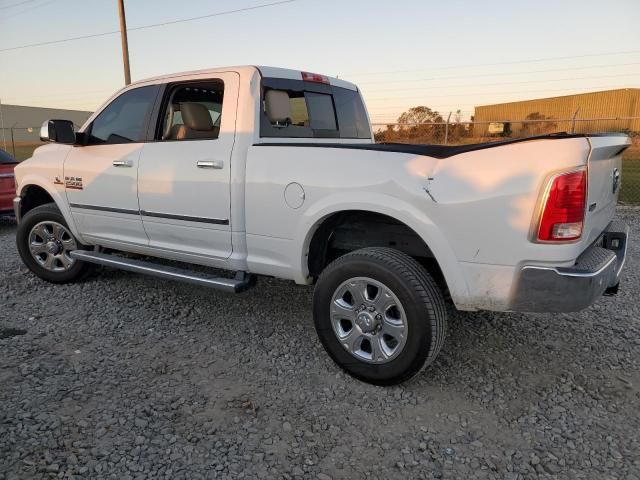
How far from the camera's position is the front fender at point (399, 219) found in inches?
104

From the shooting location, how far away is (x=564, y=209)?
2.33 m

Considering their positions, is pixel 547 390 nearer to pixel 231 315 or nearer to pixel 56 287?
pixel 231 315

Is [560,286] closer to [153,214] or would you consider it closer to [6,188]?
[153,214]

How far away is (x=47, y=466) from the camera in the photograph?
86.7 inches

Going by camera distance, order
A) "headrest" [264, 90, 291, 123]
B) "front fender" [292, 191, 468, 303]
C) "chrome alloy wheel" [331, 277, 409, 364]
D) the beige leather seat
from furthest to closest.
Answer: the beige leather seat < "headrest" [264, 90, 291, 123] < "chrome alloy wheel" [331, 277, 409, 364] < "front fender" [292, 191, 468, 303]

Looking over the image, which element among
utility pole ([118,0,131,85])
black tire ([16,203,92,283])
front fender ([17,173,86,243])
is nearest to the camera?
front fender ([17,173,86,243])

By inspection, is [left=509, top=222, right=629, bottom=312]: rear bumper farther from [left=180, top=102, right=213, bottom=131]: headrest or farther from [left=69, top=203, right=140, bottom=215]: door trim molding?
[left=69, top=203, right=140, bottom=215]: door trim molding

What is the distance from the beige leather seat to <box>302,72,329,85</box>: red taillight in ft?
2.88

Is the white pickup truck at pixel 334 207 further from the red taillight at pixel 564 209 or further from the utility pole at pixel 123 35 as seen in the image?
the utility pole at pixel 123 35

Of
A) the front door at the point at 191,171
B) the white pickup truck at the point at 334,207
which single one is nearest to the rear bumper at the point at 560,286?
the white pickup truck at the point at 334,207

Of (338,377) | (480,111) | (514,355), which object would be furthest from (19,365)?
(480,111)

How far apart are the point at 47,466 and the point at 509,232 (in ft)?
8.03

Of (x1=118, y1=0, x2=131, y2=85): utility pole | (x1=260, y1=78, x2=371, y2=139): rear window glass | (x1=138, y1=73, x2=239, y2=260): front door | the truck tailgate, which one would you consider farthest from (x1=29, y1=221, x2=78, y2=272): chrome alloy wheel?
(x1=118, y1=0, x2=131, y2=85): utility pole

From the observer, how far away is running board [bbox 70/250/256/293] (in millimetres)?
3447
